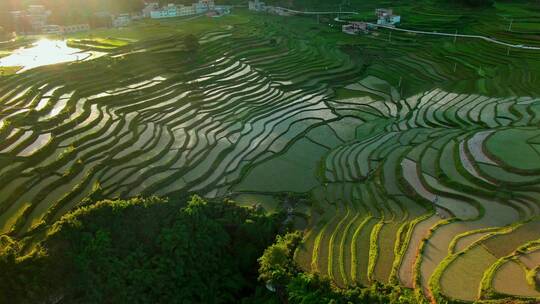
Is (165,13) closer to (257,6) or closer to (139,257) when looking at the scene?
(257,6)

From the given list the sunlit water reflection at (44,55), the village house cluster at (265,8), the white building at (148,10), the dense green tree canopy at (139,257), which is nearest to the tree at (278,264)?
the dense green tree canopy at (139,257)

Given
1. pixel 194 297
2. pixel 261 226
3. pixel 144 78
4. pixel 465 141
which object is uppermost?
pixel 144 78

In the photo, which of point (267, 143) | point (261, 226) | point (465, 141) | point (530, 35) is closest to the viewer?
point (261, 226)

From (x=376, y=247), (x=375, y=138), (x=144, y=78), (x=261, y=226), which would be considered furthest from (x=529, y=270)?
(x=144, y=78)

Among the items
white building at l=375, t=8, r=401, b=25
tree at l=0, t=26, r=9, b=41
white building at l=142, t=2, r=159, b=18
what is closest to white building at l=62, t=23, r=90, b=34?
tree at l=0, t=26, r=9, b=41

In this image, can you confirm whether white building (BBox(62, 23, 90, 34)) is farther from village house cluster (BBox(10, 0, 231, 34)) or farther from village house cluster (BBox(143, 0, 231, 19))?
village house cluster (BBox(143, 0, 231, 19))

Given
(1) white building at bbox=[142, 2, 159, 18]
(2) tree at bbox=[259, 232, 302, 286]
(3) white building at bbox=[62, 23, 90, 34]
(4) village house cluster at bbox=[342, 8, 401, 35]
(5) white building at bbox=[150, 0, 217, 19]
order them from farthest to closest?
1. (1) white building at bbox=[142, 2, 159, 18]
2. (5) white building at bbox=[150, 0, 217, 19]
3. (4) village house cluster at bbox=[342, 8, 401, 35]
4. (3) white building at bbox=[62, 23, 90, 34]
5. (2) tree at bbox=[259, 232, 302, 286]

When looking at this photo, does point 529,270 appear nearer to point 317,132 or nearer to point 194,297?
point 194,297
